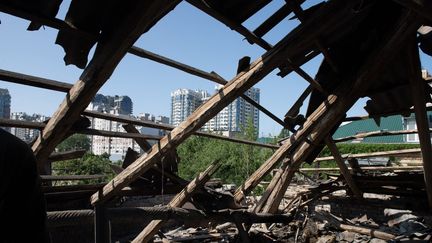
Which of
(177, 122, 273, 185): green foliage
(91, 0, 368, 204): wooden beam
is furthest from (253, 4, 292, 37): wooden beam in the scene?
(177, 122, 273, 185): green foliage

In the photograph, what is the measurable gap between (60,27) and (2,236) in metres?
1.69

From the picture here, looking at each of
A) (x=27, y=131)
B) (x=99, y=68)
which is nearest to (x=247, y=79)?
(x=99, y=68)

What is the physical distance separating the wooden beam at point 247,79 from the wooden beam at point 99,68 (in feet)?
2.67

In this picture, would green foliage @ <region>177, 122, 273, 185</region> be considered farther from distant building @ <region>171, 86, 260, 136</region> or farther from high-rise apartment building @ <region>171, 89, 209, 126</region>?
high-rise apartment building @ <region>171, 89, 209, 126</region>

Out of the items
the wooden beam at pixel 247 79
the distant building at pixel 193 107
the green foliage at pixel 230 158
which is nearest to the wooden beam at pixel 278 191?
the wooden beam at pixel 247 79

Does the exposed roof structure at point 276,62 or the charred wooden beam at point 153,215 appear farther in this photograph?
the exposed roof structure at point 276,62

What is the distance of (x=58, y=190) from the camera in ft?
12.6

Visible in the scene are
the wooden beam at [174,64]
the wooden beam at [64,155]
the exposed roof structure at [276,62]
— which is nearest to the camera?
the exposed roof structure at [276,62]

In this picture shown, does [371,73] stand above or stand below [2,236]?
above

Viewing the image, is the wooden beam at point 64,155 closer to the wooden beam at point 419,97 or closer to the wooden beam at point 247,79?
the wooden beam at point 247,79

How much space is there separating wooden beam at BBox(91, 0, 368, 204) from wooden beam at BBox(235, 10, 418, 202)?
0.59 metres

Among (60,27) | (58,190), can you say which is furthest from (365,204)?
(60,27)

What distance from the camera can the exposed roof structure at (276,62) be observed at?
2324 mm

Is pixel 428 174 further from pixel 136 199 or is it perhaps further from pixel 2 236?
pixel 136 199
